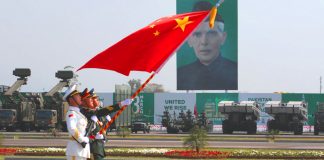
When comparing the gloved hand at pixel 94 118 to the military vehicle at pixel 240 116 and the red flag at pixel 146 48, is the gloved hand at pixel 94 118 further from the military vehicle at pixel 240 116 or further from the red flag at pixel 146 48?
the military vehicle at pixel 240 116

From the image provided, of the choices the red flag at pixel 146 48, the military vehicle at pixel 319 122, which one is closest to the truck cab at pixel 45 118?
the military vehicle at pixel 319 122

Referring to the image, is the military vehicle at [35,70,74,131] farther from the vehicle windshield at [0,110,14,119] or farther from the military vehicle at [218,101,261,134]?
the military vehicle at [218,101,261,134]

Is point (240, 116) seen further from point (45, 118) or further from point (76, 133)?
point (76, 133)

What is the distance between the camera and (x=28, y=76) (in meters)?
59.7

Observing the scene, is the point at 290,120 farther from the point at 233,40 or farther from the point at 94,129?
the point at 94,129

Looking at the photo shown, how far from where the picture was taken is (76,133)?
11453 millimetres

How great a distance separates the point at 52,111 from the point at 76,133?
42547 millimetres

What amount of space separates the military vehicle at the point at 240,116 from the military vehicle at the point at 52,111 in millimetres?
11321

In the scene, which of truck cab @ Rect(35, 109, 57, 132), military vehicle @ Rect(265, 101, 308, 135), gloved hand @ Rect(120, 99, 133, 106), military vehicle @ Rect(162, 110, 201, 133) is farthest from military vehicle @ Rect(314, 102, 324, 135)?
gloved hand @ Rect(120, 99, 133, 106)

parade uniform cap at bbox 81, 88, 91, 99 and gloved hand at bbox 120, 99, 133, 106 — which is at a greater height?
parade uniform cap at bbox 81, 88, 91, 99

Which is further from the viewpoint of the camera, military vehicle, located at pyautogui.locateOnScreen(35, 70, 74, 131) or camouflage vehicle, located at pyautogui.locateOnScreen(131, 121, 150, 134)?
camouflage vehicle, located at pyautogui.locateOnScreen(131, 121, 150, 134)

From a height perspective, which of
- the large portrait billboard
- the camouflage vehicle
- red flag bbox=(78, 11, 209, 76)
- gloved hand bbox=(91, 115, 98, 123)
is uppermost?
the large portrait billboard

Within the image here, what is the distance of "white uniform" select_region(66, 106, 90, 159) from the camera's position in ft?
37.6

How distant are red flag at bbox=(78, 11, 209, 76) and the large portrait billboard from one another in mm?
56372
